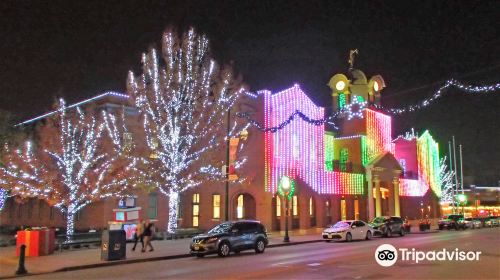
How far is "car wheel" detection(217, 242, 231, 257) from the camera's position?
796 inches

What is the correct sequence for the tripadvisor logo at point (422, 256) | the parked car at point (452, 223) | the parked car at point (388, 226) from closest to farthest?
1. the tripadvisor logo at point (422, 256)
2. the parked car at point (388, 226)
3. the parked car at point (452, 223)

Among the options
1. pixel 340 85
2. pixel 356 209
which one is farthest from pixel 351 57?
→ pixel 356 209

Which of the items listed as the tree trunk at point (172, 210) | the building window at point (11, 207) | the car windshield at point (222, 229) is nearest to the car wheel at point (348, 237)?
the car windshield at point (222, 229)

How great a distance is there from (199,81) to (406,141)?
35869 mm

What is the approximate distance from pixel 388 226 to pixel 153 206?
16.3 meters

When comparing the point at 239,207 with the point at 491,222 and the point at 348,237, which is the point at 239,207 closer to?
the point at 348,237

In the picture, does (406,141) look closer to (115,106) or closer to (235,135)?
(235,135)

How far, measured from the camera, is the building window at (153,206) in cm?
3528

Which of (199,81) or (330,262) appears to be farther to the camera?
(199,81)

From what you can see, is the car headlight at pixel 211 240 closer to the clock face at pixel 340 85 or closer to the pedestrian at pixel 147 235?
the pedestrian at pixel 147 235

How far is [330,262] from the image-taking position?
1661 centimetres

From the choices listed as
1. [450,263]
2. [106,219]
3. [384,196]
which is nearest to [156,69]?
[106,219]

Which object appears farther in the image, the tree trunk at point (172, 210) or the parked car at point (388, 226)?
the parked car at point (388, 226)

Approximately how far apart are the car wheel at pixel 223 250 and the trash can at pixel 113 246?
3.82m
